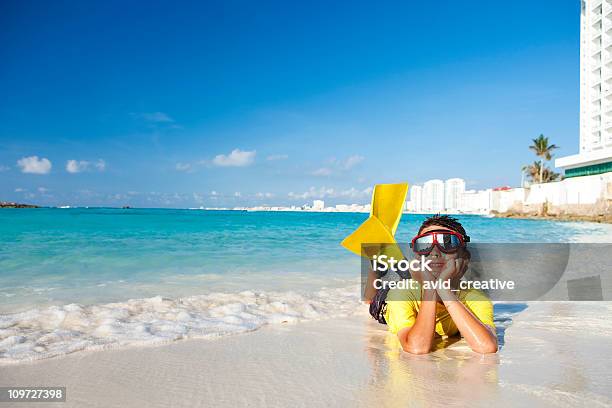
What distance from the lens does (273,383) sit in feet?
8.36

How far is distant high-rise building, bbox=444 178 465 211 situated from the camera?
141625 mm

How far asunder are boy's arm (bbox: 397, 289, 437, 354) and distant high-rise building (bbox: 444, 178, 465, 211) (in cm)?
14523

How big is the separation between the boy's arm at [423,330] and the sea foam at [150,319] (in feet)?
5.22

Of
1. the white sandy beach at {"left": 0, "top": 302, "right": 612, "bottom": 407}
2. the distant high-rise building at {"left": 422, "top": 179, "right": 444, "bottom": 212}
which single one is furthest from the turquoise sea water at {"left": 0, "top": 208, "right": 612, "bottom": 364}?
the distant high-rise building at {"left": 422, "top": 179, "right": 444, "bottom": 212}

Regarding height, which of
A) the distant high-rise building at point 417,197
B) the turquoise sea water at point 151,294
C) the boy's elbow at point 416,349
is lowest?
the turquoise sea water at point 151,294

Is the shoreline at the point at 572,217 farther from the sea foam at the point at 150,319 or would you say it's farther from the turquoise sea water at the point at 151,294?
the sea foam at the point at 150,319

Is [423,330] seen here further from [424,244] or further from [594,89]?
[594,89]

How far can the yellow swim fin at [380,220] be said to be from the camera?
405 cm

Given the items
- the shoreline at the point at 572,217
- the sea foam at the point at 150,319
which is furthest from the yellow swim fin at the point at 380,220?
the shoreline at the point at 572,217

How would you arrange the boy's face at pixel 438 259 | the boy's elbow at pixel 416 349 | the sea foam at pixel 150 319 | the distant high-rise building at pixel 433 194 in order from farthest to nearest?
the distant high-rise building at pixel 433 194
the sea foam at pixel 150 319
the boy's elbow at pixel 416 349
the boy's face at pixel 438 259

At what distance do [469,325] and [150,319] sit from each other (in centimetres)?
316

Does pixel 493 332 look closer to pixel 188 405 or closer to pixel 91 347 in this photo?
pixel 188 405

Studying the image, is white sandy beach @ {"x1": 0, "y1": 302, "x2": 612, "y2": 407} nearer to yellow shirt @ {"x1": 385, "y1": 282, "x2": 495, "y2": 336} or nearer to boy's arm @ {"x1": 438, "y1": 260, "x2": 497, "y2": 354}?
boy's arm @ {"x1": 438, "y1": 260, "x2": 497, "y2": 354}

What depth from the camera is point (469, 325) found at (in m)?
2.86
